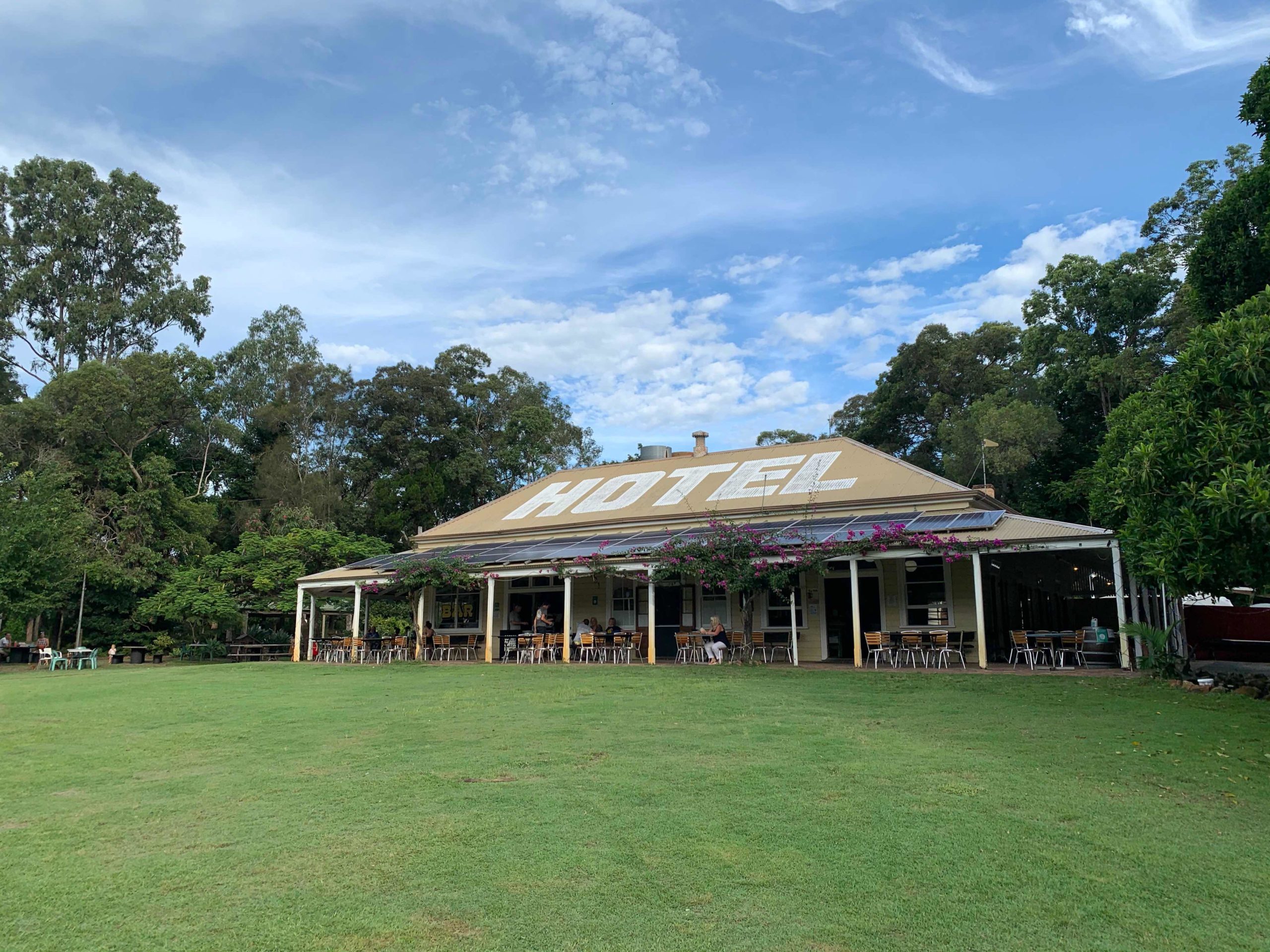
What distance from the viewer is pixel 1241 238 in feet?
43.6

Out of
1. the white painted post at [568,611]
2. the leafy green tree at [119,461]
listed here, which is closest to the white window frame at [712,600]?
the white painted post at [568,611]

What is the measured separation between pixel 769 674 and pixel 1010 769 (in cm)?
786

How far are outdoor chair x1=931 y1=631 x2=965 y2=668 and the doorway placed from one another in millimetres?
2320

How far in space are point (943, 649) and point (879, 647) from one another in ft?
3.56

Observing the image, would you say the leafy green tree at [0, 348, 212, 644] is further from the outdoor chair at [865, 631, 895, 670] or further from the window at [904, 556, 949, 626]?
the window at [904, 556, 949, 626]

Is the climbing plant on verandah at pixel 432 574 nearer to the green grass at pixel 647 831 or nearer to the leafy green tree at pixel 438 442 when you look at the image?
the green grass at pixel 647 831

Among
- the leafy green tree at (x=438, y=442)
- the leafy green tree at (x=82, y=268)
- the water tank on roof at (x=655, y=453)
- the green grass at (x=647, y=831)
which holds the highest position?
the leafy green tree at (x=82, y=268)

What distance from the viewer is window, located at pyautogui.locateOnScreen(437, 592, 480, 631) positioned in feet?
74.6

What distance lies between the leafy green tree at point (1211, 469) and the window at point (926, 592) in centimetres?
817

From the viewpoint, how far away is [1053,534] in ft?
46.2

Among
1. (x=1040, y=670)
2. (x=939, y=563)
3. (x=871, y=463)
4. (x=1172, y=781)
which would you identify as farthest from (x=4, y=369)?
(x=1172, y=781)

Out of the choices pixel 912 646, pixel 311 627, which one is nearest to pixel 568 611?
pixel 912 646

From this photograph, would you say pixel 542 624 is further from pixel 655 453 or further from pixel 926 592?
pixel 655 453

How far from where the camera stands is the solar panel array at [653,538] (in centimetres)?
1583
